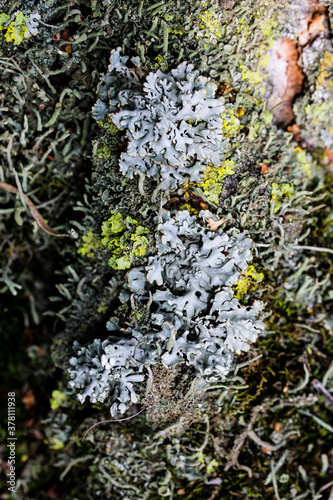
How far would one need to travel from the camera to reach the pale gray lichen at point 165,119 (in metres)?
1.35

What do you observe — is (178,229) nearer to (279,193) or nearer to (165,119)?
(165,119)

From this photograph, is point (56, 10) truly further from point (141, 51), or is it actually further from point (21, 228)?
point (21, 228)

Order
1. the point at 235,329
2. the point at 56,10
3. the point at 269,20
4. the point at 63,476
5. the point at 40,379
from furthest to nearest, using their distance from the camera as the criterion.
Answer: the point at 40,379 < the point at 63,476 < the point at 269,20 < the point at 56,10 < the point at 235,329

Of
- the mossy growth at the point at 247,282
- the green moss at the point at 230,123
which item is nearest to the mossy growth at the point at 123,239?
the mossy growth at the point at 247,282

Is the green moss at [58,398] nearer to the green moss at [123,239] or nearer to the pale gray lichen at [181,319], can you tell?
the pale gray lichen at [181,319]

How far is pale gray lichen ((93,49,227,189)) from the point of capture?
1.35m

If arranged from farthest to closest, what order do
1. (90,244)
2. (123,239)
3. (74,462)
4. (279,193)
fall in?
1. (74,462)
2. (90,244)
3. (279,193)
4. (123,239)

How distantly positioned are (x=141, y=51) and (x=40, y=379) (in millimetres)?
1806

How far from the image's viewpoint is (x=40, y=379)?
2256 millimetres

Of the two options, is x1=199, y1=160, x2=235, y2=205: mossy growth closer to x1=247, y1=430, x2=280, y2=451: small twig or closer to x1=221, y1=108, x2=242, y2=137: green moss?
x1=221, y1=108, x2=242, y2=137: green moss

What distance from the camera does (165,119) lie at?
134 centimetres

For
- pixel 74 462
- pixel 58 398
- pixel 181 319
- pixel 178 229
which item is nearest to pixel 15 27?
pixel 178 229

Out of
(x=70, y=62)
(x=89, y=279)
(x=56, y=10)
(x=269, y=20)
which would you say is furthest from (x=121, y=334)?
(x=269, y=20)

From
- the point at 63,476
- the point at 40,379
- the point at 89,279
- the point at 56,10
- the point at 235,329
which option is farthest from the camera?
the point at 40,379
